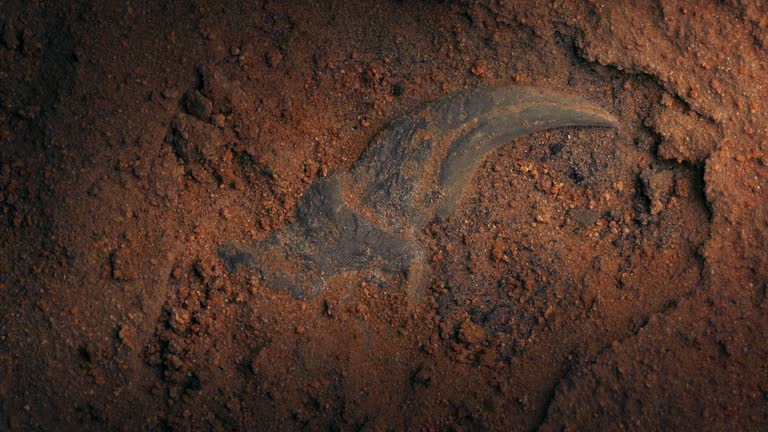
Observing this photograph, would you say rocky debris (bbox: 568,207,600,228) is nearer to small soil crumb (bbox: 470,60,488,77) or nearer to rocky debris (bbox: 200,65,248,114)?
small soil crumb (bbox: 470,60,488,77)

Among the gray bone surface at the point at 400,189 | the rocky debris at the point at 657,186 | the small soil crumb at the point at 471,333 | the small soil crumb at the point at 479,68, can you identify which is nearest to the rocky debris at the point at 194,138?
the gray bone surface at the point at 400,189

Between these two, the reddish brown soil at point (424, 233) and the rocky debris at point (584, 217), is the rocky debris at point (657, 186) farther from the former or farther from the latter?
the rocky debris at point (584, 217)

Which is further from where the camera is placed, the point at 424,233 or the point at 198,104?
the point at 424,233

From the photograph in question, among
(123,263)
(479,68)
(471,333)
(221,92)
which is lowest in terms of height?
(123,263)

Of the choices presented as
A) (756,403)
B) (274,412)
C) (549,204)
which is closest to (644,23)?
(549,204)

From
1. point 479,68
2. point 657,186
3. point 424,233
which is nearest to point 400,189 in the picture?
point 424,233

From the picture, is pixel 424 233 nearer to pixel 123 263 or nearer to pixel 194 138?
pixel 194 138
